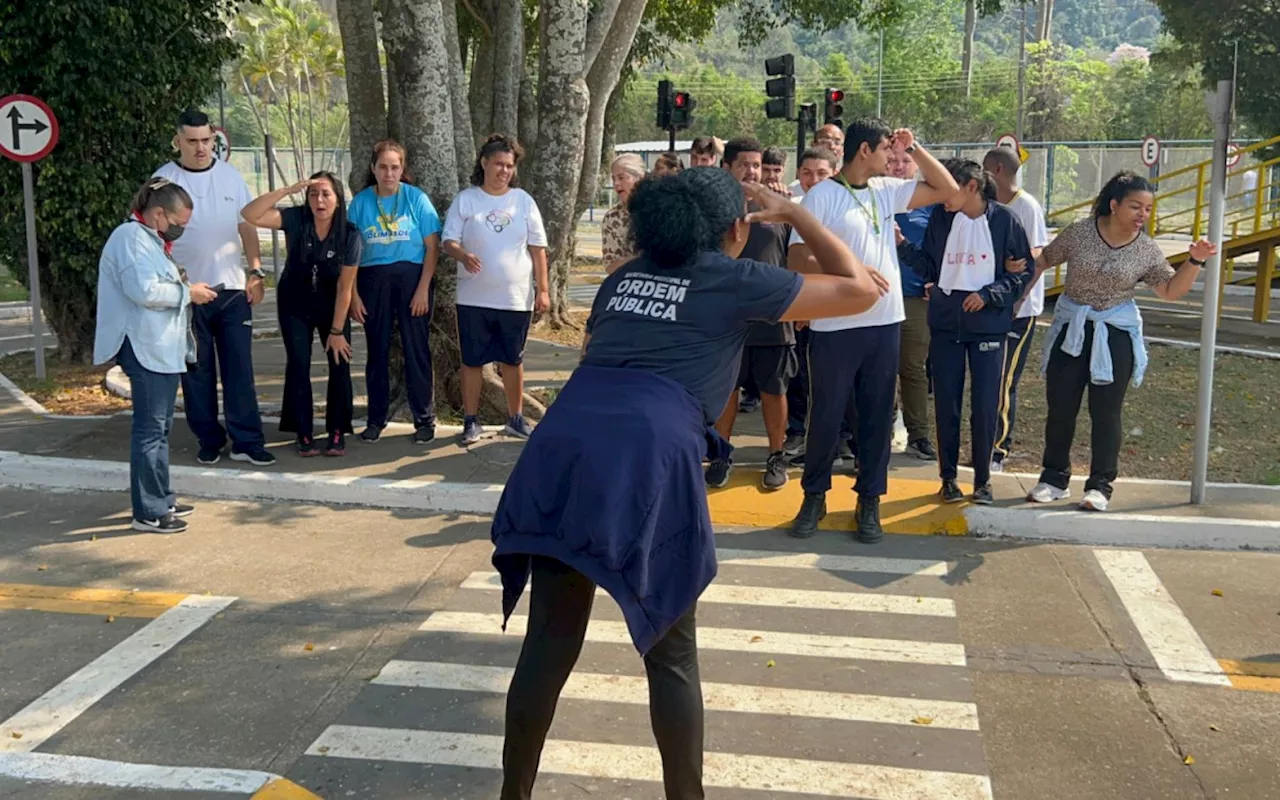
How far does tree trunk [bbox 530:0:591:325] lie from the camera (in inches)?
333

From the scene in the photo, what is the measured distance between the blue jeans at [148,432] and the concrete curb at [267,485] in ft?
2.19

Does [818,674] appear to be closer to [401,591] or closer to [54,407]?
[401,591]

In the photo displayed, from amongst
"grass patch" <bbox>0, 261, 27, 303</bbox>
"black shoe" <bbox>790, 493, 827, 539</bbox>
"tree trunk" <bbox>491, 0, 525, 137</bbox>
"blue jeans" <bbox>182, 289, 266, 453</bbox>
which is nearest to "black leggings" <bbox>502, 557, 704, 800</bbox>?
"black shoe" <bbox>790, 493, 827, 539</bbox>

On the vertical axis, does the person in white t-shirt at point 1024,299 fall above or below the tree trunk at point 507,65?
below

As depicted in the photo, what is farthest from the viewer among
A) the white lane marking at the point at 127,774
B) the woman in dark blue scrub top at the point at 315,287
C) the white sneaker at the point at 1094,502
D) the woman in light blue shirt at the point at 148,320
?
the woman in dark blue scrub top at the point at 315,287

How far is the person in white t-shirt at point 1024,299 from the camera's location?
7195mm

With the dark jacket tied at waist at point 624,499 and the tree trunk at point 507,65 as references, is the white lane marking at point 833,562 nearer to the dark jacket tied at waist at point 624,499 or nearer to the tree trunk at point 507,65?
the dark jacket tied at waist at point 624,499

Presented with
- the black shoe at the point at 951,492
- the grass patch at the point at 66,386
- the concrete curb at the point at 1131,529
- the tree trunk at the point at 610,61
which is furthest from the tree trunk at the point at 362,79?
the concrete curb at the point at 1131,529

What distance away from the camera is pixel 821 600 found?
5.32 metres

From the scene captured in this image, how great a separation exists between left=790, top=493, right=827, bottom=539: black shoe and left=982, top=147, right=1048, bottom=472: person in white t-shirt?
1547 mm

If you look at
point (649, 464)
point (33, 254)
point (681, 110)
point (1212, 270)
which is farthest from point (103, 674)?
point (681, 110)

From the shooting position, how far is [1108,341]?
20.4ft

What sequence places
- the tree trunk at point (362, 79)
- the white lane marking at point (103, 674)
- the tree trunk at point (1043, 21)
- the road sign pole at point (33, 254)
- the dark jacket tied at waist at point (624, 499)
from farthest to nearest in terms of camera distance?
the tree trunk at point (1043, 21) < the road sign pole at point (33, 254) < the tree trunk at point (362, 79) < the white lane marking at point (103, 674) < the dark jacket tied at waist at point (624, 499)

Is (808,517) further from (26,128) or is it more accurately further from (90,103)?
(90,103)
